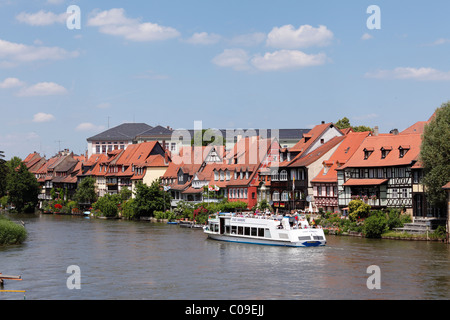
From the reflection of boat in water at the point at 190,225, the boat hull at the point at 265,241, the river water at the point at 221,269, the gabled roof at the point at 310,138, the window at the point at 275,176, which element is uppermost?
the gabled roof at the point at 310,138

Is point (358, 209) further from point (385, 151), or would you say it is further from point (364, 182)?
point (385, 151)

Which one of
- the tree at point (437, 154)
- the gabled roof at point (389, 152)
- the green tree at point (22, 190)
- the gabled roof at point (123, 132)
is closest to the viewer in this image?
the tree at point (437, 154)

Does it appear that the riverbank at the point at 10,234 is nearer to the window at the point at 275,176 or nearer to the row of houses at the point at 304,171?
the row of houses at the point at 304,171

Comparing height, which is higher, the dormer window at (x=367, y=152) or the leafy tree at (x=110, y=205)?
the dormer window at (x=367, y=152)

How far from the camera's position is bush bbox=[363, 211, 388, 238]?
61.8m


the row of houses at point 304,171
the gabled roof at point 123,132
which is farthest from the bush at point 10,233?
the gabled roof at point 123,132

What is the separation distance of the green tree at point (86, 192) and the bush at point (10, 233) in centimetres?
6388

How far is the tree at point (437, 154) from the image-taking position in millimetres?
57719

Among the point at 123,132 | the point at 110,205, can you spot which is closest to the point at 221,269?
the point at 110,205

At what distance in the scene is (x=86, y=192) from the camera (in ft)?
411

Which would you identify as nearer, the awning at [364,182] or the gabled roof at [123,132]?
the awning at [364,182]

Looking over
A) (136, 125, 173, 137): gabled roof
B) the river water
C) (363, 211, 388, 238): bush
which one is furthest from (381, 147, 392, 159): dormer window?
(136, 125, 173, 137): gabled roof

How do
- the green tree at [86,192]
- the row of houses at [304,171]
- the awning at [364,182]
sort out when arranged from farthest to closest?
the green tree at [86,192] → the awning at [364,182] → the row of houses at [304,171]
